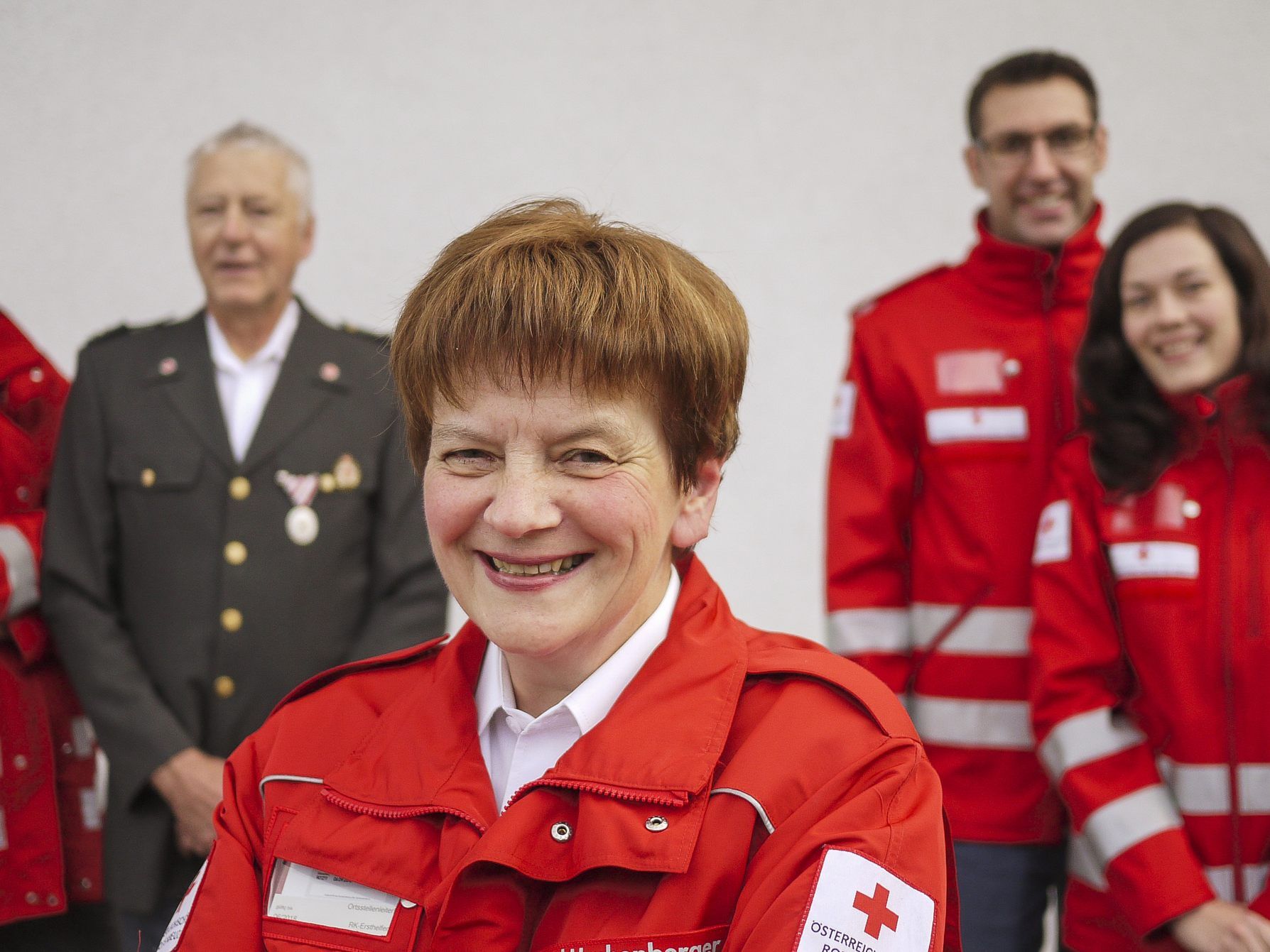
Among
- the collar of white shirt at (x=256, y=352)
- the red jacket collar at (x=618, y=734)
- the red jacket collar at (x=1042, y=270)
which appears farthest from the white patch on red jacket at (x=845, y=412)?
the red jacket collar at (x=618, y=734)

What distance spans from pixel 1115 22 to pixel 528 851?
11.8ft

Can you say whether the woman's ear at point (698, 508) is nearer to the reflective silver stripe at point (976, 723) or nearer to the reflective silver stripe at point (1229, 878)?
the reflective silver stripe at point (1229, 878)

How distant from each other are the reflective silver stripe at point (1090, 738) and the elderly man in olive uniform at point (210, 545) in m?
1.15

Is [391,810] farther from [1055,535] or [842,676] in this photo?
[1055,535]

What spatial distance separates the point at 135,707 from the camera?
7.89 feet

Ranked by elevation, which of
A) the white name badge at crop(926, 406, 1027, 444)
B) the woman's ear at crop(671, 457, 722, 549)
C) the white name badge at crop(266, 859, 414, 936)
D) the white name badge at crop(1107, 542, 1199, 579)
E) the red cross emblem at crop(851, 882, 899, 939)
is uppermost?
the woman's ear at crop(671, 457, 722, 549)

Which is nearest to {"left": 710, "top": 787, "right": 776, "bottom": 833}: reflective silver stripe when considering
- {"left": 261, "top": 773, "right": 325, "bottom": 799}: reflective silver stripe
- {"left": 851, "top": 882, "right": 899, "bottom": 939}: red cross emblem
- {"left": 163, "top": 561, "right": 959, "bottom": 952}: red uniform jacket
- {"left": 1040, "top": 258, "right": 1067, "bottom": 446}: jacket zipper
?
{"left": 163, "top": 561, "right": 959, "bottom": 952}: red uniform jacket

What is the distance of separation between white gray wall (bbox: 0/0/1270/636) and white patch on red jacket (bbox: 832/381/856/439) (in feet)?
4.19

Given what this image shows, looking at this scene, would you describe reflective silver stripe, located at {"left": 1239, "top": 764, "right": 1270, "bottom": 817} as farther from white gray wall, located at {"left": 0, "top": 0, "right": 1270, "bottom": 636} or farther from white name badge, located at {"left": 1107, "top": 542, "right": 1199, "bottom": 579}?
white gray wall, located at {"left": 0, "top": 0, "right": 1270, "bottom": 636}

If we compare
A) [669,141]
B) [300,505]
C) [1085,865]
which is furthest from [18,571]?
[669,141]

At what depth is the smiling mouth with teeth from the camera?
1.30 metres

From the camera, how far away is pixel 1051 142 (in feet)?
8.55

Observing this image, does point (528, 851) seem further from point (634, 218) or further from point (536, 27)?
point (536, 27)

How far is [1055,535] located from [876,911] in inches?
50.9
